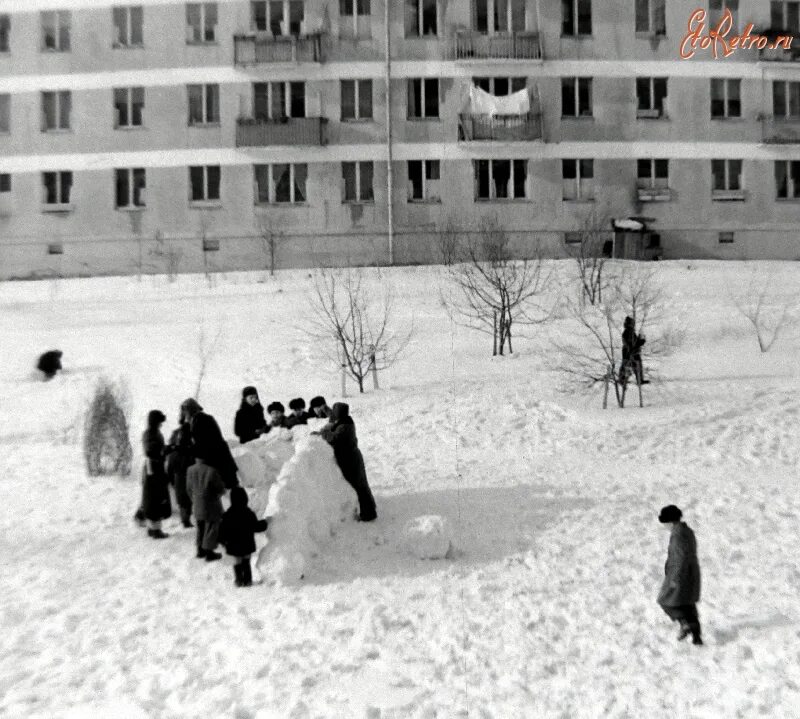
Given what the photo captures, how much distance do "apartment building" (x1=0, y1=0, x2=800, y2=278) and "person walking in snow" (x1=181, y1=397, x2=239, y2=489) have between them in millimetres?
19912

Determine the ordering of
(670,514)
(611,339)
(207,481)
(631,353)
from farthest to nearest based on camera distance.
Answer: (631,353) → (611,339) → (207,481) → (670,514)

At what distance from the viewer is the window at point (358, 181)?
2841cm

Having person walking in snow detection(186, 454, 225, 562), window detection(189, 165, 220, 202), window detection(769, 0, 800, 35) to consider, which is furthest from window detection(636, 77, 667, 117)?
person walking in snow detection(186, 454, 225, 562)

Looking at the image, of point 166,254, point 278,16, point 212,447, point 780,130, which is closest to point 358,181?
point 278,16

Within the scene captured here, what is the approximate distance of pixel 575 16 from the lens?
2866 cm

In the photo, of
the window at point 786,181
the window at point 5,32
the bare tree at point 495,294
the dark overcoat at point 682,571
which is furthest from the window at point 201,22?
the dark overcoat at point 682,571

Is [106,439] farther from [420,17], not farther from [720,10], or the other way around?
[720,10]

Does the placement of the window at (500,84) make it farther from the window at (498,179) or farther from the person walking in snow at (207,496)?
the person walking in snow at (207,496)

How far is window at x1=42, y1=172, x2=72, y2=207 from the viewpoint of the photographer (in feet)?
94.6

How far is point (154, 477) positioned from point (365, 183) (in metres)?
20.5

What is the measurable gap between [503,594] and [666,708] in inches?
85.3

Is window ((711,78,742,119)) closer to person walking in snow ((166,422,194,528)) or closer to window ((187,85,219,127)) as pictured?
window ((187,85,219,127))

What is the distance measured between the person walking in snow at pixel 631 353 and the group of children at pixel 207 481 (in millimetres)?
7262

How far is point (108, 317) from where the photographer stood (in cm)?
2216
